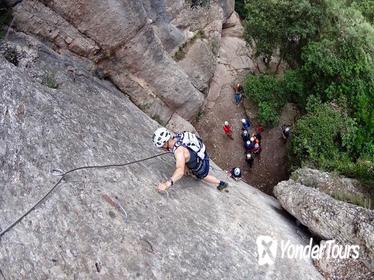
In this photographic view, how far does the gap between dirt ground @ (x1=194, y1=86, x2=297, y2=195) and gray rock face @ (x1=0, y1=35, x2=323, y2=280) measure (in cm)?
719

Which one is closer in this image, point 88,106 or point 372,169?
point 88,106

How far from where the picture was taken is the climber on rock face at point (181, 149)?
839cm

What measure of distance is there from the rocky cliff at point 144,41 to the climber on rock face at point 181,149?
4.93m

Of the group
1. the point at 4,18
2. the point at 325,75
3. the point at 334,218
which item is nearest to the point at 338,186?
the point at 334,218

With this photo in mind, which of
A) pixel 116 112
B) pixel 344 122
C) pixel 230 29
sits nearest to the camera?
pixel 116 112

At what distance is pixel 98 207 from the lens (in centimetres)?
744

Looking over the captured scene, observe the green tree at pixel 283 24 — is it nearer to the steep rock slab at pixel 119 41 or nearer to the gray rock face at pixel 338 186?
the steep rock slab at pixel 119 41

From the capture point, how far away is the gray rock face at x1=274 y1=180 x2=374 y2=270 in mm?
8484

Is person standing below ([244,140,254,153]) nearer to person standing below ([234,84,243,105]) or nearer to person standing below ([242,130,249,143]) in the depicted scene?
person standing below ([242,130,249,143])

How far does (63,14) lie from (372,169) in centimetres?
1005

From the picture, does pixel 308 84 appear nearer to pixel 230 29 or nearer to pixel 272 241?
pixel 230 29

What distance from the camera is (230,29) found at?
22.5 metres

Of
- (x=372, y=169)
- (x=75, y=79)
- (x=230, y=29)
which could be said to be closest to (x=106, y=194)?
(x=75, y=79)

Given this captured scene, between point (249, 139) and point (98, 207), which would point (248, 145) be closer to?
point (249, 139)
